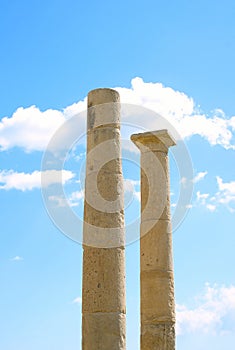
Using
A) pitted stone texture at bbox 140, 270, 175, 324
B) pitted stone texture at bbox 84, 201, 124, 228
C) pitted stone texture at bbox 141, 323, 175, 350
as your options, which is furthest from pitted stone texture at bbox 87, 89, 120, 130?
pitted stone texture at bbox 141, 323, 175, 350

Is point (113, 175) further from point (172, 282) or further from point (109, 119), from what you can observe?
point (172, 282)

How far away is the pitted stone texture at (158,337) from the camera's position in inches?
828

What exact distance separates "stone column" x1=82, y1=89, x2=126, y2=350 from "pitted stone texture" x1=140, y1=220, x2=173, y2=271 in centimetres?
449

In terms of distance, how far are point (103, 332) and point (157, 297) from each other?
5306 mm

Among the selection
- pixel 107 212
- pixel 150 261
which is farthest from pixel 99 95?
pixel 150 261

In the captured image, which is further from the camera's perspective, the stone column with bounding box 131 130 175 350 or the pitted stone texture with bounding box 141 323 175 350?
the stone column with bounding box 131 130 175 350

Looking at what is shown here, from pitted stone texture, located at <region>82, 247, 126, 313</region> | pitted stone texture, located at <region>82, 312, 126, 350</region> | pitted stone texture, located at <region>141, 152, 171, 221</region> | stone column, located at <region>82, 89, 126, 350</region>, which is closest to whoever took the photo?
pitted stone texture, located at <region>82, 312, 126, 350</region>

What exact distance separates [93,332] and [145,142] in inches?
349

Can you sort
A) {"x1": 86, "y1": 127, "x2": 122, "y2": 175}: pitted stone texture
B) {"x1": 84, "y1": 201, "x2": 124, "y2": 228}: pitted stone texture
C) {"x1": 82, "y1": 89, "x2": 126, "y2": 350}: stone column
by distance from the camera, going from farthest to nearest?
{"x1": 86, "y1": 127, "x2": 122, "y2": 175}: pitted stone texture, {"x1": 84, "y1": 201, "x2": 124, "y2": 228}: pitted stone texture, {"x1": 82, "y1": 89, "x2": 126, "y2": 350}: stone column

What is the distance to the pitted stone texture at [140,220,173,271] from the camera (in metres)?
22.0

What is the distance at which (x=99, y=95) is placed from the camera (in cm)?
1873

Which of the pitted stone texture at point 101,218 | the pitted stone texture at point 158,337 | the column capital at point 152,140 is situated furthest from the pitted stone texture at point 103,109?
the pitted stone texture at point 158,337

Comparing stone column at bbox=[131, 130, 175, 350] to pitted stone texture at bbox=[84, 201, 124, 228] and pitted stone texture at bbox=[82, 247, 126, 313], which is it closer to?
pitted stone texture at bbox=[82, 247, 126, 313]

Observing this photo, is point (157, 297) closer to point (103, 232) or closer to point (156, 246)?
point (156, 246)
